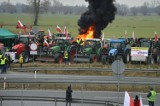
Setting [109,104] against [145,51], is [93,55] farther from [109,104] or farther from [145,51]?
[109,104]

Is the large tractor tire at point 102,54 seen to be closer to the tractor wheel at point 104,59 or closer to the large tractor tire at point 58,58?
the tractor wheel at point 104,59

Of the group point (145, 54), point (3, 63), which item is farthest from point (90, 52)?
point (3, 63)

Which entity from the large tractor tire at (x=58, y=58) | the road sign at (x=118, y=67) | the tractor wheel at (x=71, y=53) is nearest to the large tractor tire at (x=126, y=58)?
the tractor wheel at (x=71, y=53)

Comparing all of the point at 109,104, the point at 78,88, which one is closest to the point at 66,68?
the point at 78,88

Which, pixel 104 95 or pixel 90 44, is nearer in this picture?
pixel 104 95

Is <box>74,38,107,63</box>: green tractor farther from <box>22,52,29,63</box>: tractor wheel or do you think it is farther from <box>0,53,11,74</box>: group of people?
<box>0,53,11,74</box>: group of people

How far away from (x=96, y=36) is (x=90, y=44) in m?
7.97

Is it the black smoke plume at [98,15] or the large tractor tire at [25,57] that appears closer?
the large tractor tire at [25,57]

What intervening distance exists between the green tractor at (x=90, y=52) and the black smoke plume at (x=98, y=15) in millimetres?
7867

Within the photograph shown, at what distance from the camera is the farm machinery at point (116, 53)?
35469 mm

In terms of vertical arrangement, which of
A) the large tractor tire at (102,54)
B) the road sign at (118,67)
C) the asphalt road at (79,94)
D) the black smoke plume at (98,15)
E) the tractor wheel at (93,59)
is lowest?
the asphalt road at (79,94)

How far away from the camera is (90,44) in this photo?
37.7 m

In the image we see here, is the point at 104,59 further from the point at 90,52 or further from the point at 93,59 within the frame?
the point at 90,52

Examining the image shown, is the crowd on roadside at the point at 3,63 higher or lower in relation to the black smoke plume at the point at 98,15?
lower
